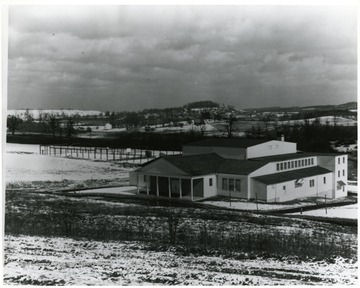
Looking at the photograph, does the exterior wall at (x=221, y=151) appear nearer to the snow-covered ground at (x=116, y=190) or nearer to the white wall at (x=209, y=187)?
the white wall at (x=209, y=187)

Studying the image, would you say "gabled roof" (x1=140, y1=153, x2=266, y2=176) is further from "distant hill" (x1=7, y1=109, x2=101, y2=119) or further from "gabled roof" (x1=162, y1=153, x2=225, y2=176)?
"distant hill" (x1=7, y1=109, x2=101, y2=119)

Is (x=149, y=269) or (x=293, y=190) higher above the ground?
(x=293, y=190)

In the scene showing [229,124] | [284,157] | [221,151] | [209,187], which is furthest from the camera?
[229,124]

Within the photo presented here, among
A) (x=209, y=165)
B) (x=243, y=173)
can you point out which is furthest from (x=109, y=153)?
(x=243, y=173)

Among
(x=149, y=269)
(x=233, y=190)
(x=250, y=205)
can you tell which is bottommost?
(x=149, y=269)

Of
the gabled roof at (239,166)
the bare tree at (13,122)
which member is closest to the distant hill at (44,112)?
the bare tree at (13,122)

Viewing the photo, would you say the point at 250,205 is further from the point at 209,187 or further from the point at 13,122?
the point at 13,122

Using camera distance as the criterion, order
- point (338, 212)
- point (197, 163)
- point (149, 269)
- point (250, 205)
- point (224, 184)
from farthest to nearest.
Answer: point (197, 163) → point (224, 184) → point (250, 205) → point (338, 212) → point (149, 269)
